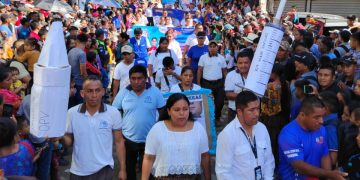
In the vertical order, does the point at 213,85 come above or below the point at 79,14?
below

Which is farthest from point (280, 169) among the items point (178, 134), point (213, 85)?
point (213, 85)

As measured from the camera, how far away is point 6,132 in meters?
3.70

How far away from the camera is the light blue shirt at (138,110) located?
19.4 ft

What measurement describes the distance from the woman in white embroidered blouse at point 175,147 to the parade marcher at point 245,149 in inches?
12.5

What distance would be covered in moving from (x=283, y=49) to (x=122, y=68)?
2564 millimetres

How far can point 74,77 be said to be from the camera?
8633 millimetres

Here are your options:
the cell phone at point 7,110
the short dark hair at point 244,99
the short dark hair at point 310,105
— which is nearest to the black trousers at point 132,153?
the cell phone at point 7,110

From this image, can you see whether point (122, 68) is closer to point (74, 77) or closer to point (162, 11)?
point (74, 77)

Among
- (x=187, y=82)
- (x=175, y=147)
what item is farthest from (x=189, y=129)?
(x=187, y=82)

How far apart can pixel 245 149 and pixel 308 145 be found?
60 cm

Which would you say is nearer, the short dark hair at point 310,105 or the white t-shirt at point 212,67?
the short dark hair at point 310,105

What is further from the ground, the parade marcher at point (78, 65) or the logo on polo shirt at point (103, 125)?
the parade marcher at point (78, 65)

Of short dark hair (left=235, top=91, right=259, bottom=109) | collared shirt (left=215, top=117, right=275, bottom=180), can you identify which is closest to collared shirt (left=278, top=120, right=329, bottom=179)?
collared shirt (left=215, top=117, right=275, bottom=180)

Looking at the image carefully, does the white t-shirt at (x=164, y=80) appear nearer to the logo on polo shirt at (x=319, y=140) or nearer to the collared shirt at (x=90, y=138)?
the collared shirt at (x=90, y=138)
